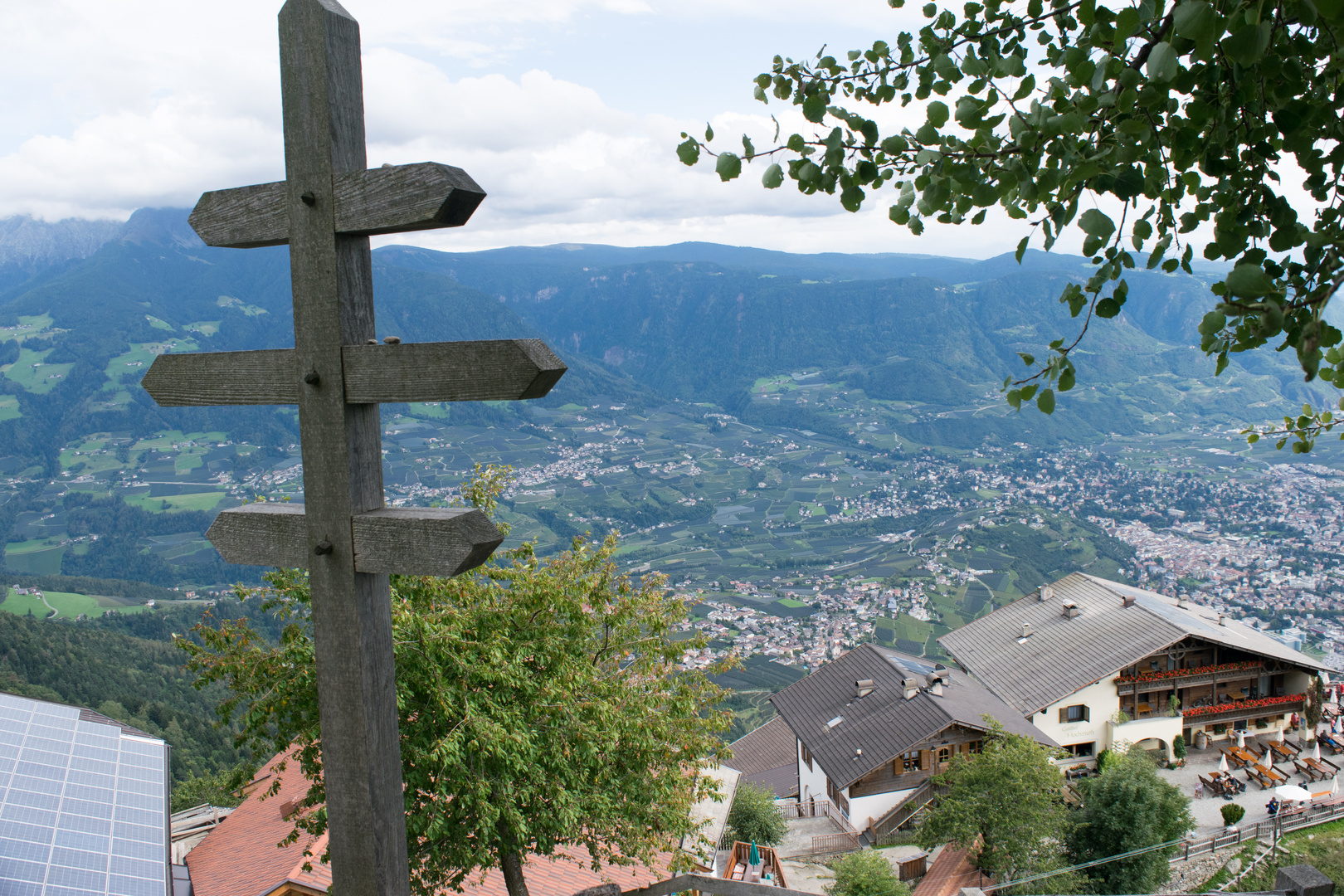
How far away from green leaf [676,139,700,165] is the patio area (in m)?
25.6

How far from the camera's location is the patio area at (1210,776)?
22844 mm

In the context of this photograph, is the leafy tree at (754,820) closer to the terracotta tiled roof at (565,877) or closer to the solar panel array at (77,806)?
the terracotta tiled roof at (565,877)

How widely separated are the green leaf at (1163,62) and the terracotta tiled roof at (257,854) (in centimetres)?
1159

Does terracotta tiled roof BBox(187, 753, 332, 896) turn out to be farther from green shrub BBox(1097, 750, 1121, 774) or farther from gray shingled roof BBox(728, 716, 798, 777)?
green shrub BBox(1097, 750, 1121, 774)

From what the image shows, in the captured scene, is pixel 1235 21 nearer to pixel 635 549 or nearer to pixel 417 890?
pixel 417 890

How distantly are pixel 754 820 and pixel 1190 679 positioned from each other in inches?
710

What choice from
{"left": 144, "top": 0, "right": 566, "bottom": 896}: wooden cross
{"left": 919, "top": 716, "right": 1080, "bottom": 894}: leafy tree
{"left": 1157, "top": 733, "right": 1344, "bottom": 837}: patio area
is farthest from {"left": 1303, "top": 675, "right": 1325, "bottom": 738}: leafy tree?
{"left": 144, "top": 0, "right": 566, "bottom": 896}: wooden cross

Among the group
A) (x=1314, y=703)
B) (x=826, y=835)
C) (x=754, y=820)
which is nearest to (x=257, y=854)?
(x=754, y=820)

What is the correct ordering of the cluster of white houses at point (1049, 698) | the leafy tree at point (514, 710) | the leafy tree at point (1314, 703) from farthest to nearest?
the leafy tree at point (1314, 703), the cluster of white houses at point (1049, 698), the leafy tree at point (514, 710)

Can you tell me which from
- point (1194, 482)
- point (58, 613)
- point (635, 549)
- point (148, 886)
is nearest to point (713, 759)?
point (148, 886)

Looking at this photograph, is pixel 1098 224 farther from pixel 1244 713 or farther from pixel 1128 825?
pixel 1244 713

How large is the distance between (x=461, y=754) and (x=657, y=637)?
11.6 ft

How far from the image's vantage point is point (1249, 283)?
154 centimetres

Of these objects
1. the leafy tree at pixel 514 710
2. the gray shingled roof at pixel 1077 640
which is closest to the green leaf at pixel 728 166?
the leafy tree at pixel 514 710
